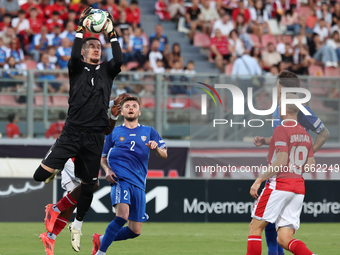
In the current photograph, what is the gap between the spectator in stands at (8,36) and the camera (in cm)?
1414

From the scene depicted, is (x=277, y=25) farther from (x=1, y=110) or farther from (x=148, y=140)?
(x=148, y=140)

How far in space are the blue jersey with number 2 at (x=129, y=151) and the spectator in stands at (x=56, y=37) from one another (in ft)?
25.9

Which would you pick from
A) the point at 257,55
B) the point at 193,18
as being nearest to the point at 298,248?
the point at 257,55

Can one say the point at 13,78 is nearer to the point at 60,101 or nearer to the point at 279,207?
the point at 60,101

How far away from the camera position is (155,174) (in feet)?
41.7

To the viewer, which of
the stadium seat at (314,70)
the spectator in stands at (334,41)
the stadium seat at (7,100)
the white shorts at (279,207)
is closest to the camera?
the white shorts at (279,207)

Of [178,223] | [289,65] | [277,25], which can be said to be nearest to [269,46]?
[289,65]

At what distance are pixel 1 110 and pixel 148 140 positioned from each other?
5.60m

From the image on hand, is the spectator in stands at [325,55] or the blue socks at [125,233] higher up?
the spectator in stands at [325,55]

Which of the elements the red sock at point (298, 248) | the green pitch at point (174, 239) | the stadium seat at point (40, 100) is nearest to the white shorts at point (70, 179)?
the green pitch at point (174, 239)

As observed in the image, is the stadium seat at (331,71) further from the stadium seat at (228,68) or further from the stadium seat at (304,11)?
the stadium seat at (304,11)

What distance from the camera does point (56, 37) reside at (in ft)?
47.9

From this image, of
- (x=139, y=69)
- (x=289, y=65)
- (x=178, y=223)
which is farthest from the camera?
(x=289, y=65)

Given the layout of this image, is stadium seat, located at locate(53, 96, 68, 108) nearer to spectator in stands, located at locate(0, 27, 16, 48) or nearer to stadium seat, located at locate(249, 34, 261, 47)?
spectator in stands, located at locate(0, 27, 16, 48)
